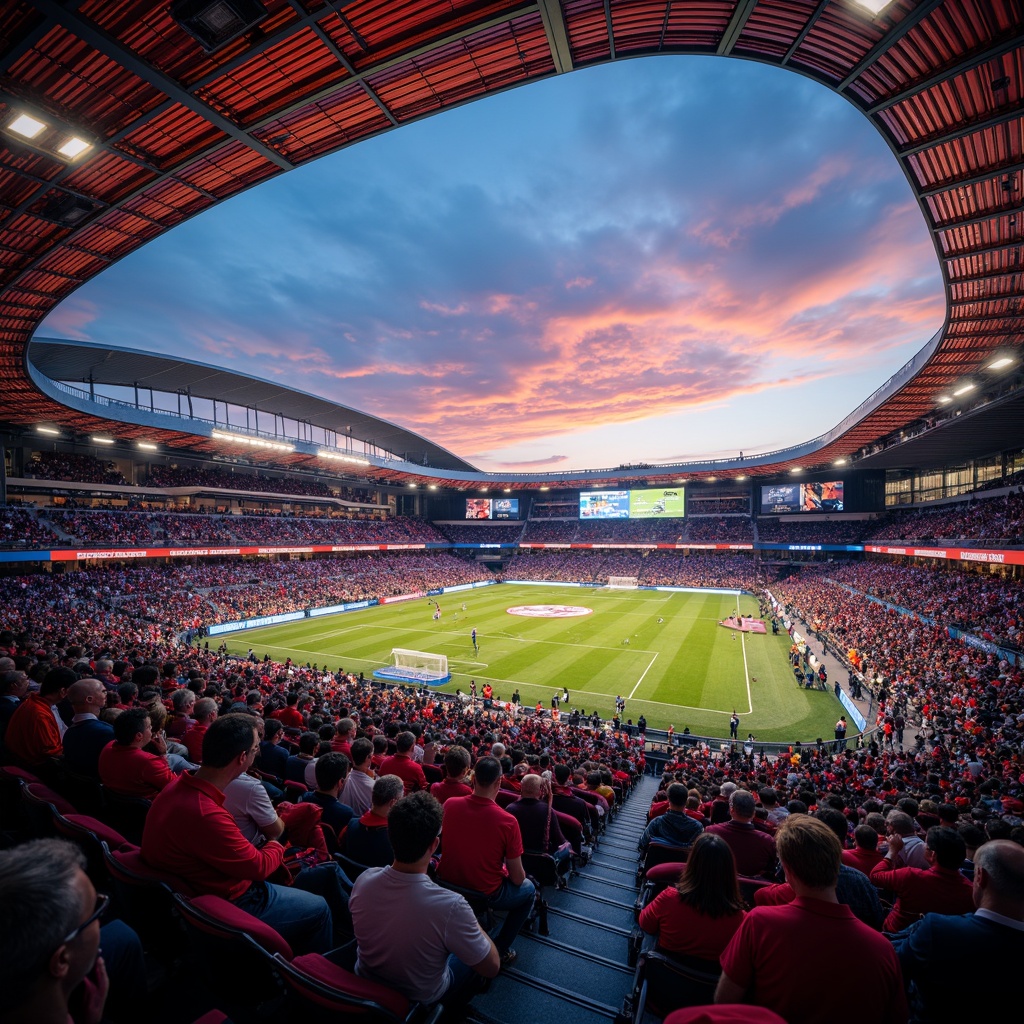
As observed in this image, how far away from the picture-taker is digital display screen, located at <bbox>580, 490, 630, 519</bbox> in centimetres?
7562

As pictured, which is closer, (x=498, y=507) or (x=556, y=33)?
(x=556, y=33)

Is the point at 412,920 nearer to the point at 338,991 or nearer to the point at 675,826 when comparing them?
the point at 338,991

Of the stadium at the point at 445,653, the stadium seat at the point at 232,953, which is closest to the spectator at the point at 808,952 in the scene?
the stadium at the point at 445,653

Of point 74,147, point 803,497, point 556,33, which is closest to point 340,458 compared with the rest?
point 74,147

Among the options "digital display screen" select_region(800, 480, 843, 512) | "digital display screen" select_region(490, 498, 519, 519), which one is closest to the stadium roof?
"digital display screen" select_region(800, 480, 843, 512)

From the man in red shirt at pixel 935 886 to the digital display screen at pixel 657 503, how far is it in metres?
70.8

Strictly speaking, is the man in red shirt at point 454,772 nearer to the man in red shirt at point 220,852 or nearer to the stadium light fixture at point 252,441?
the man in red shirt at point 220,852

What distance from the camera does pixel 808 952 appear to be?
7.91 feet

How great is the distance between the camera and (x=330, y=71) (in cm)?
931

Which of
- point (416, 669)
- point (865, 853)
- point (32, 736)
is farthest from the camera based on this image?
point (416, 669)

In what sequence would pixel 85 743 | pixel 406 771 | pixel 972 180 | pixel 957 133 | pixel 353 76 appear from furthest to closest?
pixel 972 180 < pixel 957 133 < pixel 353 76 < pixel 406 771 < pixel 85 743

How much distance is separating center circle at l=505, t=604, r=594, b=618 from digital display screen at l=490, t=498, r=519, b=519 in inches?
1485

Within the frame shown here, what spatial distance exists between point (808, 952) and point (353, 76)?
12.9m

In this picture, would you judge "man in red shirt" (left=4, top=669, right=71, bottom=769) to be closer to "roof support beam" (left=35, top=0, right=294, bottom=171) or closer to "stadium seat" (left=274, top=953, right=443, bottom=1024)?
"stadium seat" (left=274, top=953, right=443, bottom=1024)
